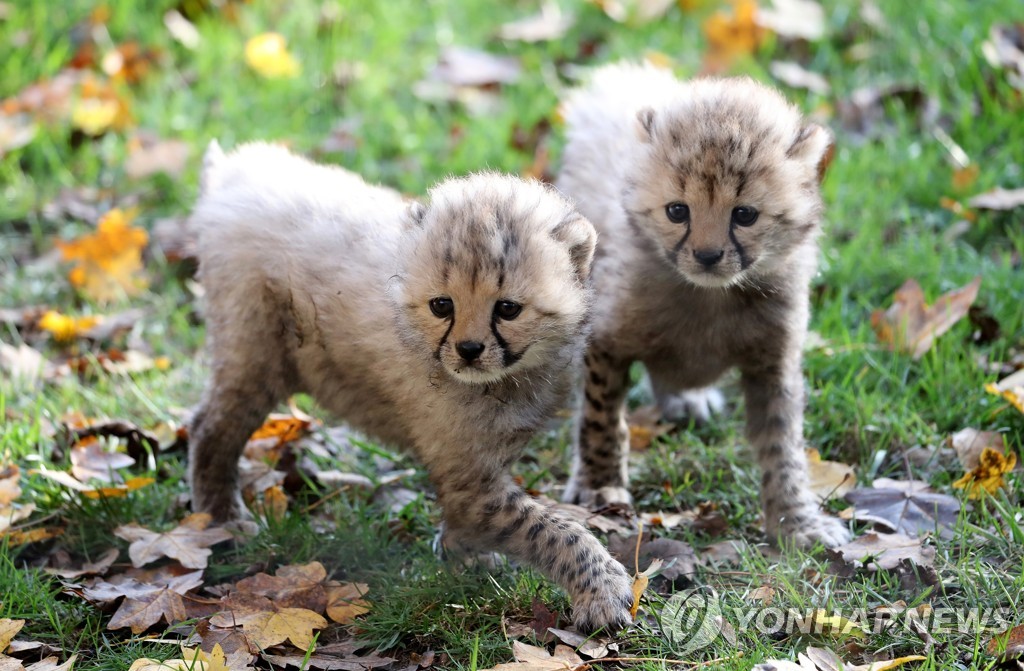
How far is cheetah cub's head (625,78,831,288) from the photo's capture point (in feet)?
11.9

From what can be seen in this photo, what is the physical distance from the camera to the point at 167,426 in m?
4.39

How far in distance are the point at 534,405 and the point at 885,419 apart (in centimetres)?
139

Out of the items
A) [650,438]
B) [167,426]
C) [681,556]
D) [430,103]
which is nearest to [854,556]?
[681,556]

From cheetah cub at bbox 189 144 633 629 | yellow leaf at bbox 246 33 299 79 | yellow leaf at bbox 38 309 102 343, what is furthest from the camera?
yellow leaf at bbox 246 33 299 79

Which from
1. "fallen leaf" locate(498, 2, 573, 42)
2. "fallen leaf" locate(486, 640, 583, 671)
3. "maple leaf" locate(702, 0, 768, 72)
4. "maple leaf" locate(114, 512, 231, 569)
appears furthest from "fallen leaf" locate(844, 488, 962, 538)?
"fallen leaf" locate(498, 2, 573, 42)

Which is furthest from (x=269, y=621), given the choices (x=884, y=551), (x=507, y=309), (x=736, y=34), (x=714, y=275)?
(x=736, y=34)

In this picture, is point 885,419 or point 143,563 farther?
point 885,419

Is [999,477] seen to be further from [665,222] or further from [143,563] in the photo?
[143,563]

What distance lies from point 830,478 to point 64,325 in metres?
3.04

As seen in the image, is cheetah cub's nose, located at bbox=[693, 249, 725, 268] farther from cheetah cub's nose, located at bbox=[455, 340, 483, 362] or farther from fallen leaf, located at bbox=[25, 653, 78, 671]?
fallen leaf, located at bbox=[25, 653, 78, 671]

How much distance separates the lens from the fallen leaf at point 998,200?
5.07 metres

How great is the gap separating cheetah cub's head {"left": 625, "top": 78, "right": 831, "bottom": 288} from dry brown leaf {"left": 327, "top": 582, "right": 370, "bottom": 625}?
1.35m

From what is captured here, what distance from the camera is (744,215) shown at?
368cm

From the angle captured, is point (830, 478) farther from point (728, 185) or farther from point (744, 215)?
point (728, 185)
